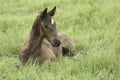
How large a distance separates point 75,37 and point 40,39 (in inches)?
71.0

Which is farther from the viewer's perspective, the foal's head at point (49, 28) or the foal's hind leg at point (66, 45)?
the foal's hind leg at point (66, 45)

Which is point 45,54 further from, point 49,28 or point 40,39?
point 49,28

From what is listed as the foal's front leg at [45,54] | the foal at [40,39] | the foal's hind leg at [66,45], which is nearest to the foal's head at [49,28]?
the foal at [40,39]

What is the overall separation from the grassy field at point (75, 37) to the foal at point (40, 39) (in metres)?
0.23

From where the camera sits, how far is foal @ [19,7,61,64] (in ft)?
16.1

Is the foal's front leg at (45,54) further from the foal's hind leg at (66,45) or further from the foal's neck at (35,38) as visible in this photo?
the foal's hind leg at (66,45)

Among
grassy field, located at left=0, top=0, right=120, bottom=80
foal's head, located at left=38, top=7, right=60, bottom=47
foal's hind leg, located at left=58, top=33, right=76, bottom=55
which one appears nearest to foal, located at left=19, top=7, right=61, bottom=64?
foal's head, located at left=38, top=7, right=60, bottom=47

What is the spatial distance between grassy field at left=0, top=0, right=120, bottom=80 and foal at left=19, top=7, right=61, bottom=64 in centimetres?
23

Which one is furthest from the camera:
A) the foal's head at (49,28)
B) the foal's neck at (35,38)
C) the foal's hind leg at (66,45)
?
the foal's hind leg at (66,45)

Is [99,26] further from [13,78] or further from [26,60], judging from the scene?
[13,78]

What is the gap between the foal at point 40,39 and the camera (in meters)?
4.89

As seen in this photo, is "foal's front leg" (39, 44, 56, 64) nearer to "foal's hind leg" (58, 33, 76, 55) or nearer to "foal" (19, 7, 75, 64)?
"foal" (19, 7, 75, 64)

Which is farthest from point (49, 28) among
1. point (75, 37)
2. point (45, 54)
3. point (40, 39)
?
point (75, 37)

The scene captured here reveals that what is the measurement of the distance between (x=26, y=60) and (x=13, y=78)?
618 millimetres
